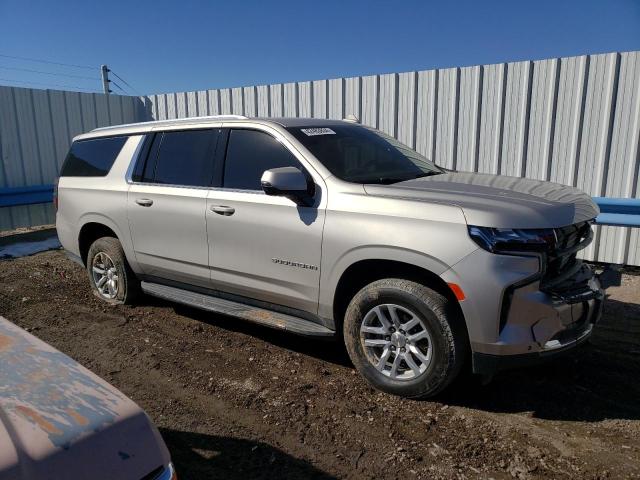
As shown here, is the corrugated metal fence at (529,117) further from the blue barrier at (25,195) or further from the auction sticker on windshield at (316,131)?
the blue barrier at (25,195)

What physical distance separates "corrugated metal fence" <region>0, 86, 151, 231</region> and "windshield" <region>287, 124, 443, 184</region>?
26.0 feet

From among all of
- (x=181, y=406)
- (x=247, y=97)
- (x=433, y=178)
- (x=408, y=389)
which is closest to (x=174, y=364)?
(x=181, y=406)

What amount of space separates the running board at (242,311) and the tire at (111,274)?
34 cm

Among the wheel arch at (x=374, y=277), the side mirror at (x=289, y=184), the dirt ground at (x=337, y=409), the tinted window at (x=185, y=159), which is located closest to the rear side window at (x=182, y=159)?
the tinted window at (x=185, y=159)

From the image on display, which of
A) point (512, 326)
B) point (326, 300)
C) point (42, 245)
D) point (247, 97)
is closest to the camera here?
point (512, 326)

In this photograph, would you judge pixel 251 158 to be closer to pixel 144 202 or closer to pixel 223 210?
pixel 223 210

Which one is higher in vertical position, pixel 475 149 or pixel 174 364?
pixel 475 149

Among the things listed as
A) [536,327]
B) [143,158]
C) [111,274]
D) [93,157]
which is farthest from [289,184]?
[93,157]

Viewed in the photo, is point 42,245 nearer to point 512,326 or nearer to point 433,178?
point 433,178

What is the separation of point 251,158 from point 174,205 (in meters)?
0.90

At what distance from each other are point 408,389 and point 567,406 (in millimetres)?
1064

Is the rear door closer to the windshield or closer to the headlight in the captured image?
the windshield

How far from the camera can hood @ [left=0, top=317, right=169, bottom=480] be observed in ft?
4.57

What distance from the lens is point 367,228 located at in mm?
3322
